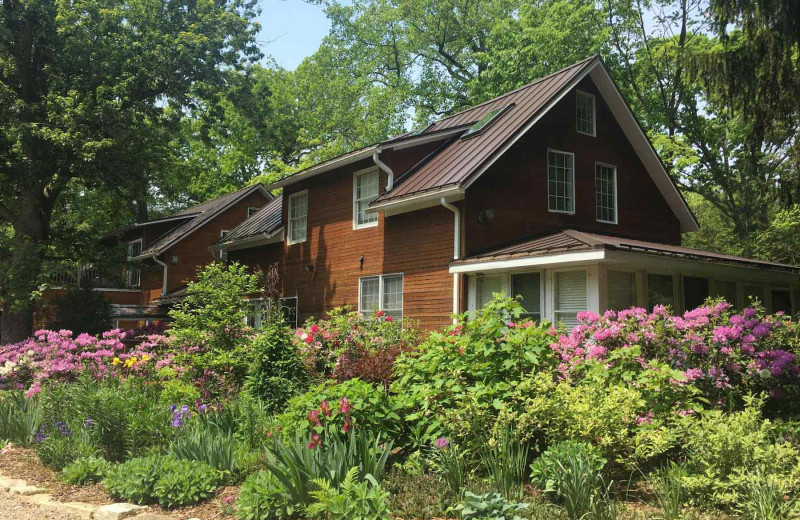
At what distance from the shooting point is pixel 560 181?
593 inches

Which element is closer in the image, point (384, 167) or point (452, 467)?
point (452, 467)

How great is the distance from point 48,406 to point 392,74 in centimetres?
3458

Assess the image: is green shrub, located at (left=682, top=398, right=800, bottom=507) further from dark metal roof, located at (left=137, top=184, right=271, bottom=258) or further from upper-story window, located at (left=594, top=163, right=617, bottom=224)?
dark metal roof, located at (left=137, top=184, right=271, bottom=258)

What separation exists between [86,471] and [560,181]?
11732mm

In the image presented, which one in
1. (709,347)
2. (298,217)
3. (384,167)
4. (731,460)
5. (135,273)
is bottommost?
(731,460)

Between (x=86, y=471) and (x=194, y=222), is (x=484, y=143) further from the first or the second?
(x=194, y=222)

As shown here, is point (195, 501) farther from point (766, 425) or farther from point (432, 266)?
point (432, 266)

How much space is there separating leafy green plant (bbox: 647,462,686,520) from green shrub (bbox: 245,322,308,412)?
4.48 m

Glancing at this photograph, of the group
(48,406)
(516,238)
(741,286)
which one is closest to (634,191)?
(741,286)

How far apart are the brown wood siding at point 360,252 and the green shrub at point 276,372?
15.4 feet

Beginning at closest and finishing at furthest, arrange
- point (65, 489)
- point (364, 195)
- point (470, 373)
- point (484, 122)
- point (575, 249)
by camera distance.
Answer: point (470, 373) → point (65, 489) → point (575, 249) → point (484, 122) → point (364, 195)

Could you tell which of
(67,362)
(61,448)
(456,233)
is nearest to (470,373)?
(61,448)

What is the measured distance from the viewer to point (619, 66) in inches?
1176

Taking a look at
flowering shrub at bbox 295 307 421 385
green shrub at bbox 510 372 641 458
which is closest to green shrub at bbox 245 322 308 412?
flowering shrub at bbox 295 307 421 385
